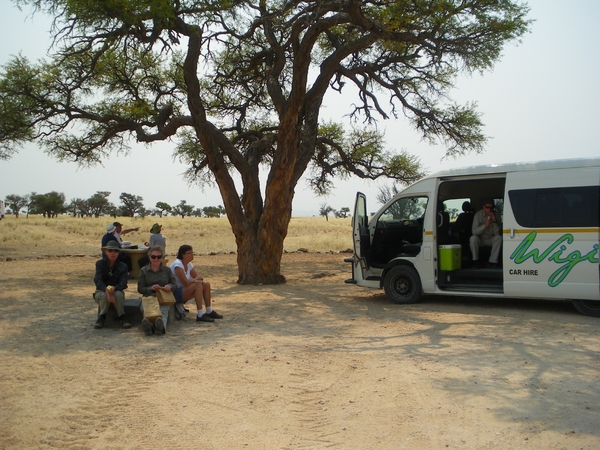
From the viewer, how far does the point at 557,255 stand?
935 cm

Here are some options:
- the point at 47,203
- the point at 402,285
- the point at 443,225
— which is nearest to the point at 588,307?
the point at 443,225

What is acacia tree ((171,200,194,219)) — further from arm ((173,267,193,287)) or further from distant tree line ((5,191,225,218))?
arm ((173,267,193,287))

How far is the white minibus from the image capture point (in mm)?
9211

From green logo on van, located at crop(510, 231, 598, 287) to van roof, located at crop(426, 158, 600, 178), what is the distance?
1.09 meters

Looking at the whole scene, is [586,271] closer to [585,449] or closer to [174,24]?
[585,449]

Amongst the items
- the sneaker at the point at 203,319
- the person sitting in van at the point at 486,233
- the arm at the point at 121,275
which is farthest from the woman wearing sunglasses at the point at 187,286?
the person sitting in van at the point at 486,233

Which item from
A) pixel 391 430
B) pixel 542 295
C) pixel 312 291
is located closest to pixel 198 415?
pixel 391 430

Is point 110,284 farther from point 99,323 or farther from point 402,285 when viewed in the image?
point 402,285

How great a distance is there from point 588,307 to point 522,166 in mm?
2490

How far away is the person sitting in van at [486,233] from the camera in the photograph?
10.6 m

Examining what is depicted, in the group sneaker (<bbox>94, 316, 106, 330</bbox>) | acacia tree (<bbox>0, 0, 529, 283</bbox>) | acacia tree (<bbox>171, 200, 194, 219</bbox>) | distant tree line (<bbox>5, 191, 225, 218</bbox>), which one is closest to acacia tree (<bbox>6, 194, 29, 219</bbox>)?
distant tree line (<bbox>5, 191, 225, 218</bbox>)

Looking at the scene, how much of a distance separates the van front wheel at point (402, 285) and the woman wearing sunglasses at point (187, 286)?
11.7 feet

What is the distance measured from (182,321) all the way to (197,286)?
0.68m

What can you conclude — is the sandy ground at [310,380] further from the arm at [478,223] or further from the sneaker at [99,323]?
the arm at [478,223]
